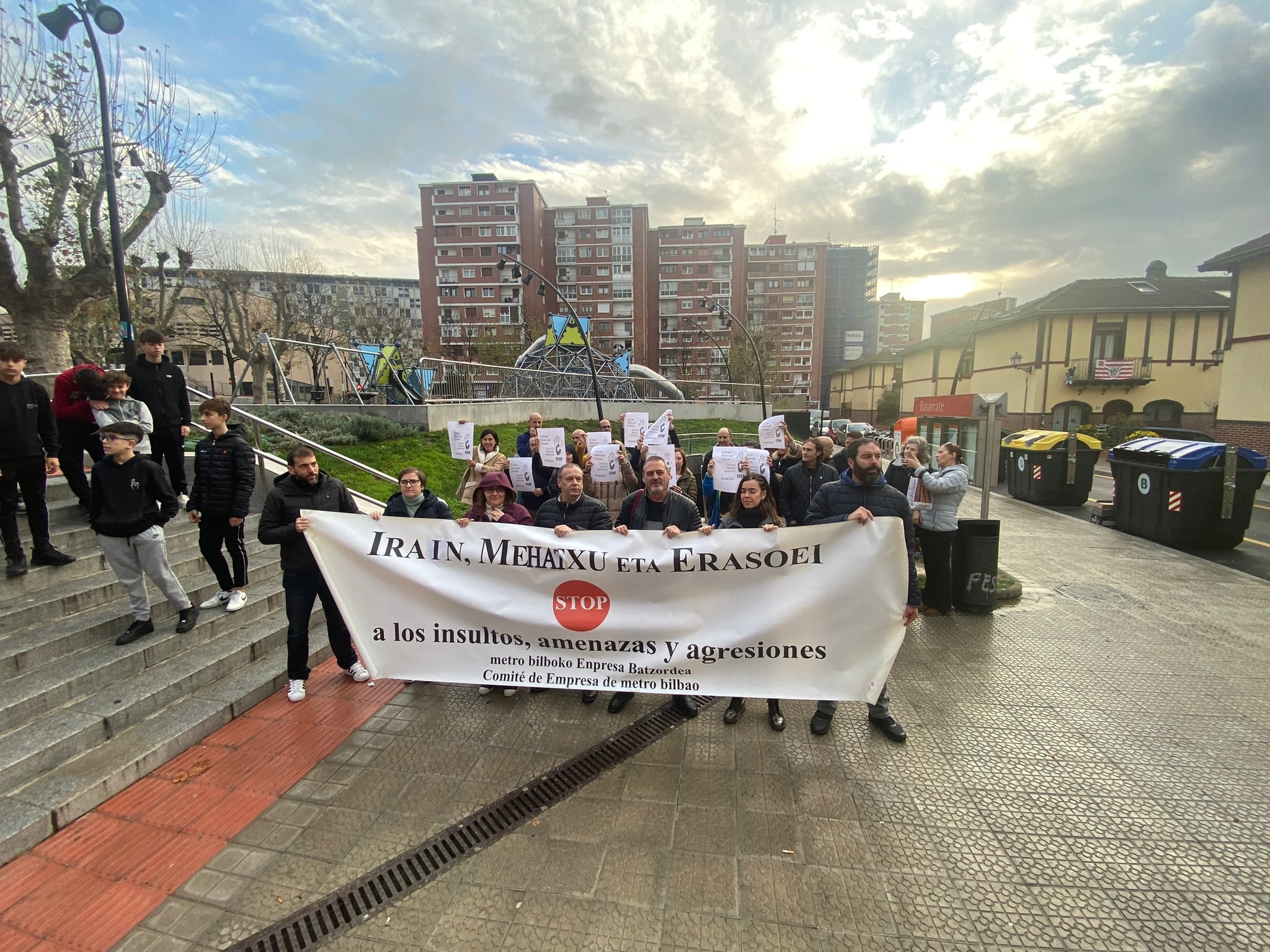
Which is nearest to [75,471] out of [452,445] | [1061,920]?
[452,445]

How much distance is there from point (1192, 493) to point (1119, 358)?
31.1m

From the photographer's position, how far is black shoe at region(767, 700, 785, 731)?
3904mm

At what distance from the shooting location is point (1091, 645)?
5375 mm

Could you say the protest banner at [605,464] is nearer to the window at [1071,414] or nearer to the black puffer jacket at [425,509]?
the black puffer jacket at [425,509]

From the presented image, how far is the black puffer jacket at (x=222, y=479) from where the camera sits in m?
4.62

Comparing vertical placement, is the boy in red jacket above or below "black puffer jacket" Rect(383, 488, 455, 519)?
above

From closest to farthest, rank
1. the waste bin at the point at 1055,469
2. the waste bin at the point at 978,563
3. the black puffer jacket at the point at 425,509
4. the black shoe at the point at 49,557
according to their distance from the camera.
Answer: the black puffer jacket at the point at 425,509, the black shoe at the point at 49,557, the waste bin at the point at 978,563, the waste bin at the point at 1055,469

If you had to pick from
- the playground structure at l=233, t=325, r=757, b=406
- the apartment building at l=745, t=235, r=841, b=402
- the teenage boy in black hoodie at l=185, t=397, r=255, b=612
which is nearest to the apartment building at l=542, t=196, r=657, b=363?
the apartment building at l=745, t=235, r=841, b=402

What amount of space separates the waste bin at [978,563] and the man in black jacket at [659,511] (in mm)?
3618

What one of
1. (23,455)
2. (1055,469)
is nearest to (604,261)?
(1055,469)

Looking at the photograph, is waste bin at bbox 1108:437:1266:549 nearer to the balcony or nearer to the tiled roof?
the tiled roof

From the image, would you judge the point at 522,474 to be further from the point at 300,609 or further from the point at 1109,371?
the point at 1109,371

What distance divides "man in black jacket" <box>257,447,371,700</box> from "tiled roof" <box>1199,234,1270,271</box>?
92.0ft

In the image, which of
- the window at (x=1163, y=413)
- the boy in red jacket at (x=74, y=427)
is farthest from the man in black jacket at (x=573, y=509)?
the window at (x=1163, y=413)
